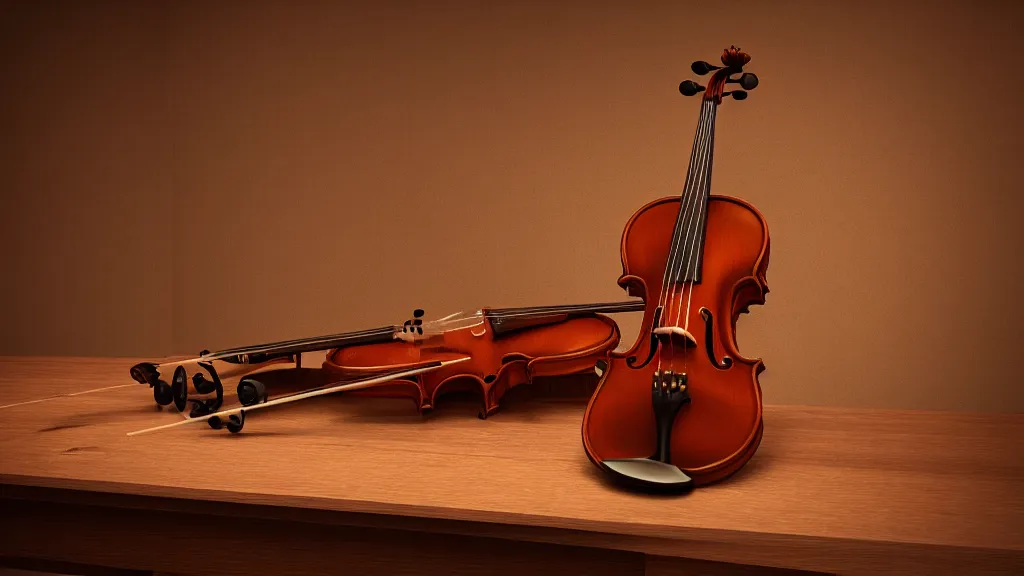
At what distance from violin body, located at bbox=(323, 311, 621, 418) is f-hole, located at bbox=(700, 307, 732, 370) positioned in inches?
8.9

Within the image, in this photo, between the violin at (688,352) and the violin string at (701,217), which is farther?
the violin string at (701,217)

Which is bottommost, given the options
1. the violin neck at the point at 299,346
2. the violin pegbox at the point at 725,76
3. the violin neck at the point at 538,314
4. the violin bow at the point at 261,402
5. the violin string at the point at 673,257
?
the violin bow at the point at 261,402

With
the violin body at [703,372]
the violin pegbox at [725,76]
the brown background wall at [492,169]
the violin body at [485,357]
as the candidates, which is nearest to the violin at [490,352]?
the violin body at [485,357]

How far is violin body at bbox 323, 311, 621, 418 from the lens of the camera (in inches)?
41.1

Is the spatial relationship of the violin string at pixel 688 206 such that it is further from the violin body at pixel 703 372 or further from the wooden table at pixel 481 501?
the wooden table at pixel 481 501

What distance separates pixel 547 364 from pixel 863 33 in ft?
4.75

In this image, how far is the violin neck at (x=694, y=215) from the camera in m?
0.90

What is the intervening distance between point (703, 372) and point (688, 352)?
31 millimetres

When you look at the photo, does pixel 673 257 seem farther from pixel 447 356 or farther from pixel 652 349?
pixel 447 356

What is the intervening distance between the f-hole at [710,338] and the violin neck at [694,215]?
60 millimetres

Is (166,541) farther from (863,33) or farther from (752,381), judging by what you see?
(863,33)

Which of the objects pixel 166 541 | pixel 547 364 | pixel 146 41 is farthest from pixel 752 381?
pixel 146 41

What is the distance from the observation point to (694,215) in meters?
0.94

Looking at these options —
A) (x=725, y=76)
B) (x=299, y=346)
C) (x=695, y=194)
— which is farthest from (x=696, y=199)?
(x=299, y=346)
